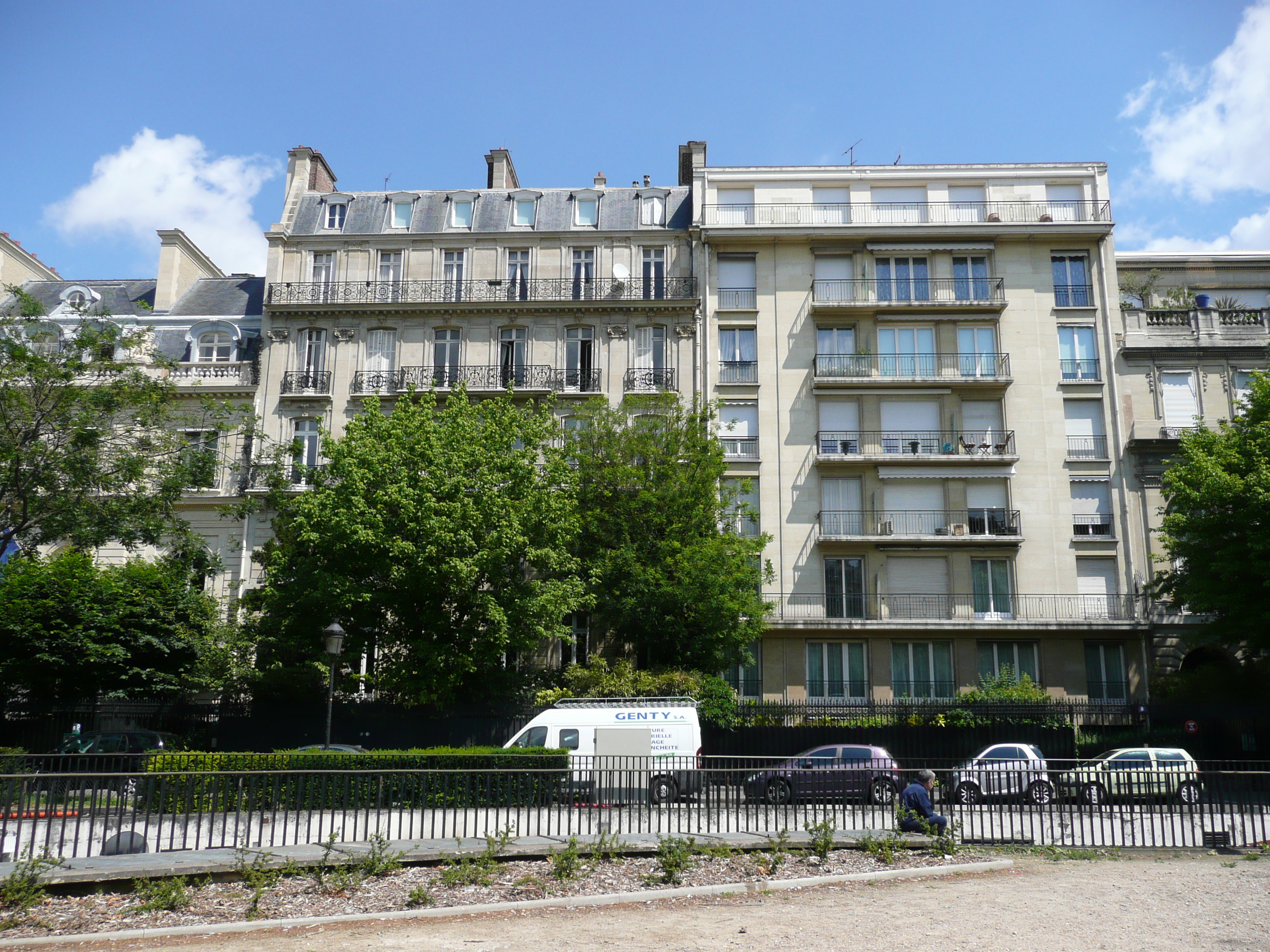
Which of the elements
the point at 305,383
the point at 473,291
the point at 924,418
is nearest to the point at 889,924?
the point at 924,418

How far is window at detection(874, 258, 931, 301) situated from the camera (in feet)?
109

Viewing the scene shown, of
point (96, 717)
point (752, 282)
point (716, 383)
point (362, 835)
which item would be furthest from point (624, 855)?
point (752, 282)

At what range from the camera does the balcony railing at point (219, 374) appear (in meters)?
33.6

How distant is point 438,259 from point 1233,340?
27260 millimetres

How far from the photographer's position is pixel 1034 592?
102 ft

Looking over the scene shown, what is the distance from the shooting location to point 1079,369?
109ft

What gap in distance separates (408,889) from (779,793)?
20.5 ft

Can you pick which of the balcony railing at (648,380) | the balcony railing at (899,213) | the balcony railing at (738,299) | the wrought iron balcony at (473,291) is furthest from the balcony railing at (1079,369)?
the balcony railing at (648,380)

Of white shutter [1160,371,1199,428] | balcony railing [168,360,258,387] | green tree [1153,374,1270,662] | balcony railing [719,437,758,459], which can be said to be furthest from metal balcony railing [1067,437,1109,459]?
balcony railing [168,360,258,387]

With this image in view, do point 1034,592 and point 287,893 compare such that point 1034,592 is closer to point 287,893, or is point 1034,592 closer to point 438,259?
point 438,259

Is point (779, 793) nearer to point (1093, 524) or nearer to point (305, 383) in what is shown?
point (1093, 524)

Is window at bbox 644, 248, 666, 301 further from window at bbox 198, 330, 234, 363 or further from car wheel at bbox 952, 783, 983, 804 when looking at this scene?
car wheel at bbox 952, 783, 983, 804

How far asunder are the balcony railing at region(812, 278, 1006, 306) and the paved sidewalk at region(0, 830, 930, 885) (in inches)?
907

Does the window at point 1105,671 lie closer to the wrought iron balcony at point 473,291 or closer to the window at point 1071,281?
the window at point 1071,281
